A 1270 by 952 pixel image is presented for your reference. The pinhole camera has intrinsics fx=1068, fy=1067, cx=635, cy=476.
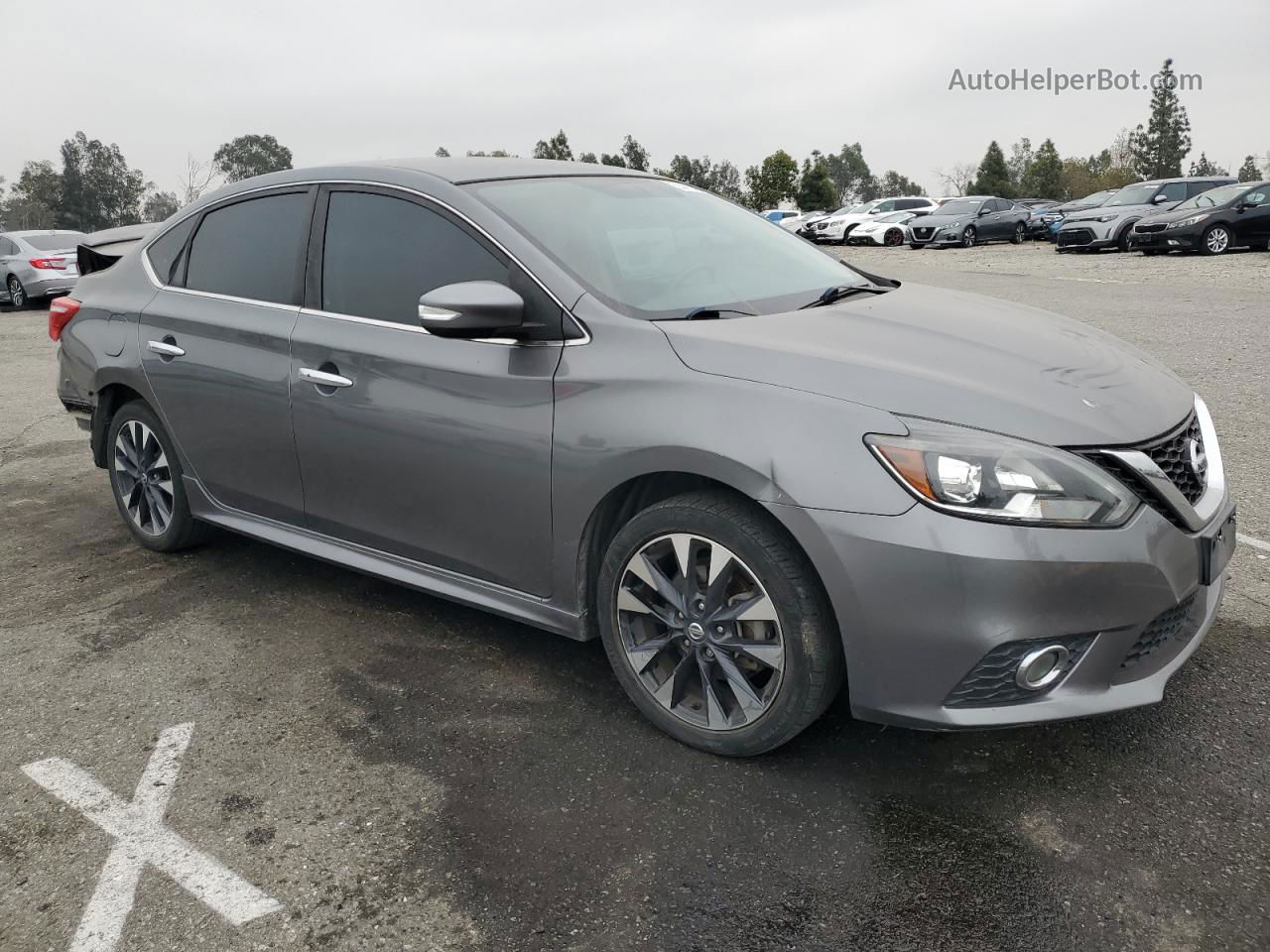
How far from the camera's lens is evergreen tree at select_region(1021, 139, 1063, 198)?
79.4 metres

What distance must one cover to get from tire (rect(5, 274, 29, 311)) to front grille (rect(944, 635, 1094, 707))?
2115 cm

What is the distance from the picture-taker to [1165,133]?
82500 millimetres

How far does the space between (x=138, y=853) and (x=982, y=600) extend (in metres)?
2.15

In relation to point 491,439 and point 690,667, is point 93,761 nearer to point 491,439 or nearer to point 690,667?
point 491,439

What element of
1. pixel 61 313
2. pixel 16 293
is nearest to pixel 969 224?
pixel 16 293

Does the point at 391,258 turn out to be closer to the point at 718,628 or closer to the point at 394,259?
the point at 394,259

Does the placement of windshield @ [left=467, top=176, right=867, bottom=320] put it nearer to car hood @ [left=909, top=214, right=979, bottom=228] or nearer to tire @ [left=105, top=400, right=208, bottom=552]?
tire @ [left=105, top=400, right=208, bottom=552]

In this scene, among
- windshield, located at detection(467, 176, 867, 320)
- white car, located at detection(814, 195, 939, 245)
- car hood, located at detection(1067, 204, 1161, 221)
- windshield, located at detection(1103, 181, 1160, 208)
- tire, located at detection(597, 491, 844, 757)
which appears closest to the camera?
tire, located at detection(597, 491, 844, 757)

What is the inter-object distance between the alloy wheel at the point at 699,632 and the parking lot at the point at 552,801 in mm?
177

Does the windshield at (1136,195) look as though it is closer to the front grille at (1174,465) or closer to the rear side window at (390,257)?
the front grille at (1174,465)

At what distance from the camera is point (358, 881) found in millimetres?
2510

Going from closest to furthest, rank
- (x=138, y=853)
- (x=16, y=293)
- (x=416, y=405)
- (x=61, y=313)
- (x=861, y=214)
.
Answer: (x=138, y=853) → (x=416, y=405) → (x=61, y=313) → (x=16, y=293) → (x=861, y=214)

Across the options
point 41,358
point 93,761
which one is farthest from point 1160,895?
point 41,358

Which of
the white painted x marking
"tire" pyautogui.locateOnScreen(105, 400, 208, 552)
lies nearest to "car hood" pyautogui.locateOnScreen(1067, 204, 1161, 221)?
"tire" pyautogui.locateOnScreen(105, 400, 208, 552)
